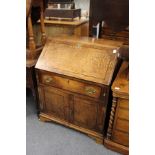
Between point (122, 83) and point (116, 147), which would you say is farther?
point (116, 147)

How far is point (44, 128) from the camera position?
6.30ft

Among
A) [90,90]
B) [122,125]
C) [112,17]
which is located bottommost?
[122,125]

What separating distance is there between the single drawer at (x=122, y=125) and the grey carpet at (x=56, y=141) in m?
0.27

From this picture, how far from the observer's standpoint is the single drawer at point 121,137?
155 centimetres

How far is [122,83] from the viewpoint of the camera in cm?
144

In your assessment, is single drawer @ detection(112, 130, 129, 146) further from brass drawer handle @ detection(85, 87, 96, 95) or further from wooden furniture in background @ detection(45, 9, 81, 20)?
wooden furniture in background @ detection(45, 9, 81, 20)

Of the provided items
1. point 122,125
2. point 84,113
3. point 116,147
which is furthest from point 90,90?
point 116,147

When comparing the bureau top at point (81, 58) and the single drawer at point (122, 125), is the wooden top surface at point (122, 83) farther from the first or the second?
the single drawer at point (122, 125)

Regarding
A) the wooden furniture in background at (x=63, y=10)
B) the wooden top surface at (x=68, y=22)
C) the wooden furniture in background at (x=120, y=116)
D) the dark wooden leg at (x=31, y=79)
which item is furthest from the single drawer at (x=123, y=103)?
the wooden furniture in background at (x=63, y=10)

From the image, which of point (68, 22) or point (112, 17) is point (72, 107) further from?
point (68, 22)

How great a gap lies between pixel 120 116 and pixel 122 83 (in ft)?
0.88
